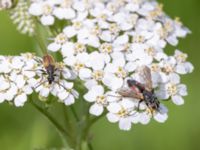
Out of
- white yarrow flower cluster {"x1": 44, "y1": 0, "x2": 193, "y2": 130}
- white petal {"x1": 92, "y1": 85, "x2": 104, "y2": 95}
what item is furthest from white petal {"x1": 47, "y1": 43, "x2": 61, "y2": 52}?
white petal {"x1": 92, "y1": 85, "x2": 104, "y2": 95}

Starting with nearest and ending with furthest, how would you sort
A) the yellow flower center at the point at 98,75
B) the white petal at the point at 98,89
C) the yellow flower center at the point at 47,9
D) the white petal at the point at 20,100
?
the white petal at the point at 20,100 → the white petal at the point at 98,89 → the yellow flower center at the point at 98,75 → the yellow flower center at the point at 47,9

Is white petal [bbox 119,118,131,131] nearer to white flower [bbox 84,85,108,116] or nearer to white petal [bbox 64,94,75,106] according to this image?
white flower [bbox 84,85,108,116]

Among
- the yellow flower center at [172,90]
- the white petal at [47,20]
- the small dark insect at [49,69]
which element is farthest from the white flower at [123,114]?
the white petal at [47,20]

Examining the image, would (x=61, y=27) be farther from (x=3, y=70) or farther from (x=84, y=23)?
(x=3, y=70)

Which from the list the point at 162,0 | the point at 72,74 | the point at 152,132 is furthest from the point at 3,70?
the point at 162,0

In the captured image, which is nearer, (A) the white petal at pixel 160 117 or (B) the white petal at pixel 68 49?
(A) the white petal at pixel 160 117

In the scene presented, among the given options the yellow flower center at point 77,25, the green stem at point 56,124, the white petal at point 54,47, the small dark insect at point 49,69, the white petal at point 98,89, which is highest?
the small dark insect at point 49,69

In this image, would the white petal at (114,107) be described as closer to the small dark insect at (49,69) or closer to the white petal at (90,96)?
the white petal at (90,96)

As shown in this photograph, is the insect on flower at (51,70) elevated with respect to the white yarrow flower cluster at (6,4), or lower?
lower
